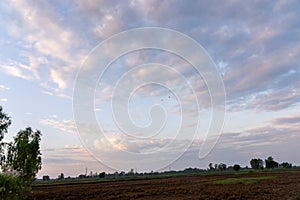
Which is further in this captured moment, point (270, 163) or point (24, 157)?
point (270, 163)

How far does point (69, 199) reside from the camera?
39.9m

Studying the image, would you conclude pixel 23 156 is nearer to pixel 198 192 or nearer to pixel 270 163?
pixel 198 192

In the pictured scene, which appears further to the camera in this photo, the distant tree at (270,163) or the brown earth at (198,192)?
the distant tree at (270,163)

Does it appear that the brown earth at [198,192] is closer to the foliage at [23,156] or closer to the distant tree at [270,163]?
the foliage at [23,156]

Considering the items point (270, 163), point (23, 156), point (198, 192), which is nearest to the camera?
point (23, 156)

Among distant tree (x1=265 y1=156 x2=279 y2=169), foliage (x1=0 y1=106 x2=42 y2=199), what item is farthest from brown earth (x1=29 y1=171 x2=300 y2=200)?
distant tree (x1=265 y1=156 x2=279 y2=169)

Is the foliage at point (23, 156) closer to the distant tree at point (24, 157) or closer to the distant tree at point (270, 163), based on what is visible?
the distant tree at point (24, 157)

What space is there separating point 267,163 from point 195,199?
555 ft

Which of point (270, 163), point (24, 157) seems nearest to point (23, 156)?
point (24, 157)

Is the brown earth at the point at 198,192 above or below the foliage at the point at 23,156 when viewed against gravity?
below

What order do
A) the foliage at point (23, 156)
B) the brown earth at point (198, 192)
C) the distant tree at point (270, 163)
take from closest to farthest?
the foliage at point (23, 156) → the brown earth at point (198, 192) → the distant tree at point (270, 163)

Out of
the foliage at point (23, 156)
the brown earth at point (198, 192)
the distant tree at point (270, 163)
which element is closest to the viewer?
the foliage at point (23, 156)

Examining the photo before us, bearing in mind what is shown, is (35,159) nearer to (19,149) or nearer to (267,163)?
(19,149)

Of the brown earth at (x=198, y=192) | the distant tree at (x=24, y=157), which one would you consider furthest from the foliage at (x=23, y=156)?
the brown earth at (x=198, y=192)
